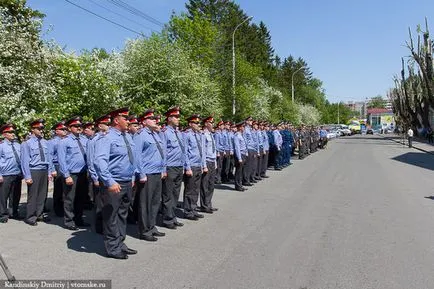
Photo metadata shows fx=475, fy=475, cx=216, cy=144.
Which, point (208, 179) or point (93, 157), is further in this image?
point (208, 179)

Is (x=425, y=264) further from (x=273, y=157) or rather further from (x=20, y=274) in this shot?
(x=273, y=157)

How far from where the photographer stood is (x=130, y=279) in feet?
17.4

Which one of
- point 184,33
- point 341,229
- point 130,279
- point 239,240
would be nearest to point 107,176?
point 130,279

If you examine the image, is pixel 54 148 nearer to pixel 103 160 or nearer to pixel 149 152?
pixel 149 152

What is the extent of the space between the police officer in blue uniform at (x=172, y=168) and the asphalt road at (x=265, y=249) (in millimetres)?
323

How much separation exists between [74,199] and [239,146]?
543cm

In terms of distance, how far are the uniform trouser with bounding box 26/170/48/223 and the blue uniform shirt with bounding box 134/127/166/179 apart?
8.18 ft

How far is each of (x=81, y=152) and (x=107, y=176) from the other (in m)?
2.77

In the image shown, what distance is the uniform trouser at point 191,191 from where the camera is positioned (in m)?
8.84

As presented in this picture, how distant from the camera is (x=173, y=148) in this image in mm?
8266

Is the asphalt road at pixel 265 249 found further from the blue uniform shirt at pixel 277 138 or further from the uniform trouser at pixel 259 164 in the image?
the blue uniform shirt at pixel 277 138

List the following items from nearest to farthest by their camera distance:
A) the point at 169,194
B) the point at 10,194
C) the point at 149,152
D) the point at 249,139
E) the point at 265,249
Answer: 1. the point at 265,249
2. the point at 149,152
3. the point at 169,194
4. the point at 10,194
5. the point at 249,139

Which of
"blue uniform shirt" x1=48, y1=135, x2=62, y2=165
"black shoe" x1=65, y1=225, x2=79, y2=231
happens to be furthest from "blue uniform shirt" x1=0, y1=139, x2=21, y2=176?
"black shoe" x1=65, y1=225, x2=79, y2=231

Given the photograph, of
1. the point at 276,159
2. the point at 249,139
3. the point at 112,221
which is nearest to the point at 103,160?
the point at 112,221
